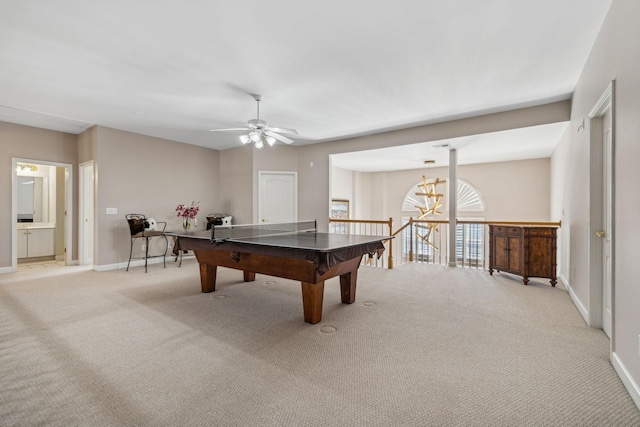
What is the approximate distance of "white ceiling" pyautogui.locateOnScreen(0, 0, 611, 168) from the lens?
2418 mm

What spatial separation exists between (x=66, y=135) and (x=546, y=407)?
26.5 feet

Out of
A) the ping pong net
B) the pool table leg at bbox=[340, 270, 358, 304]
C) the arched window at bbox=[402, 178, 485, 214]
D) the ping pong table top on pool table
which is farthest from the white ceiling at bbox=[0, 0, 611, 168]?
the arched window at bbox=[402, 178, 485, 214]

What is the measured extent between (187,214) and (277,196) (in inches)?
78.1

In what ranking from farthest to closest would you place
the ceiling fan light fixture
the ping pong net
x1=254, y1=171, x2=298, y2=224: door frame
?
1. x1=254, y1=171, x2=298, y2=224: door frame
2. the ceiling fan light fixture
3. the ping pong net

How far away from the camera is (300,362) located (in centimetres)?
222

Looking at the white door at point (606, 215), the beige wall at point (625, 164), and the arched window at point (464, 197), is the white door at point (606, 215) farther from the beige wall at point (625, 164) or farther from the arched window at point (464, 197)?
the arched window at point (464, 197)

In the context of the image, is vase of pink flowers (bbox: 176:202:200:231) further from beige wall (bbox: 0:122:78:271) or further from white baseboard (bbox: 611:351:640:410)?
white baseboard (bbox: 611:351:640:410)

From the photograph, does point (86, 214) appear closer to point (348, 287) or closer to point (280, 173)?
point (280, 173)

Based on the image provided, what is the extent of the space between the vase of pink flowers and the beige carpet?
2.68 m

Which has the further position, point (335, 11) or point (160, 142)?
point (160, 142)

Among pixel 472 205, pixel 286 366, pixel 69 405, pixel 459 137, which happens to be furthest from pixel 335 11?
pixel 472 205

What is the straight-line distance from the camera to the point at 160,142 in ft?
21.0

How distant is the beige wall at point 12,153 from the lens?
523cm

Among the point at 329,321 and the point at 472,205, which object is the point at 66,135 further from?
the point at 472,205
